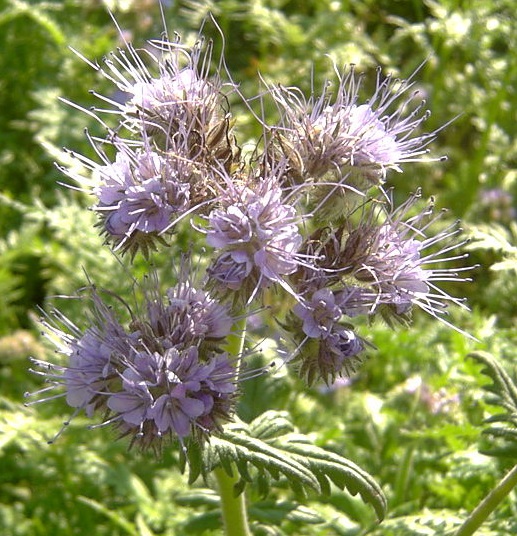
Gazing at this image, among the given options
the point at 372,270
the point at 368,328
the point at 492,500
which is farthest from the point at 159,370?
the point at 492,500

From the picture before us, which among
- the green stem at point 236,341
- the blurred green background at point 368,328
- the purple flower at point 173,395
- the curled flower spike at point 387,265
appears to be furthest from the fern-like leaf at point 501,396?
the purple flower at point 173,395

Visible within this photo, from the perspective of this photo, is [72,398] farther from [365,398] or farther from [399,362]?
[399,362]

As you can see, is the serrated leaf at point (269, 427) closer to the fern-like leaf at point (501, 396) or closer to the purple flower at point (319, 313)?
the purple flower at point (319, 313)

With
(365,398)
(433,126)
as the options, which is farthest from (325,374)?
(433,126)

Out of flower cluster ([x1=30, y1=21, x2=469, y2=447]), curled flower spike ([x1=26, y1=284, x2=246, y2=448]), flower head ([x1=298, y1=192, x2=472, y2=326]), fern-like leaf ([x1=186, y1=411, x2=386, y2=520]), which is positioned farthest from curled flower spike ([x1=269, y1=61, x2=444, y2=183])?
fern-like leaf ([x1=186, y1=411, x2=386, y2=520])

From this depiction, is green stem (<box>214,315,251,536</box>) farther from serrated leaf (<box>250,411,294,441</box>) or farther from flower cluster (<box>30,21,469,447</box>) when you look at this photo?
flower cluster (<box>30,21,469,447</box>)

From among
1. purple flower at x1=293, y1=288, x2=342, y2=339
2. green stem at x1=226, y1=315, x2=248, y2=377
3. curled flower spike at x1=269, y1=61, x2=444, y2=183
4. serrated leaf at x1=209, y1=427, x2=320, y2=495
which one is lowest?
serrated leaf at x1=209, y1=427, x2=320, y2=495
